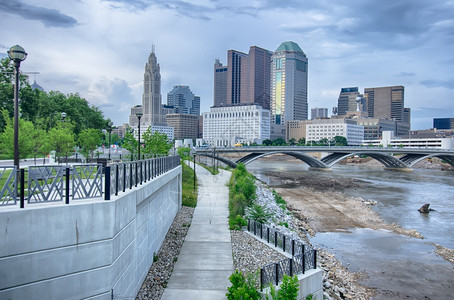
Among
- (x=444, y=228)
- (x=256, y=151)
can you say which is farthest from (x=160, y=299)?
(x=256, y=151)

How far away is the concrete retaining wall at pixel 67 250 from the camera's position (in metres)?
7.05

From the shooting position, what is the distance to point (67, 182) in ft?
26.2

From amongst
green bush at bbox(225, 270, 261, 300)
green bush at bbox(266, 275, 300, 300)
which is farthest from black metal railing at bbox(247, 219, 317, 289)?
green bush at bbox(225, 270, 261, 300)

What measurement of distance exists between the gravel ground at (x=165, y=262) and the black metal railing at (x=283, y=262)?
3.72 m

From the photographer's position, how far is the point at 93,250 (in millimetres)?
8125

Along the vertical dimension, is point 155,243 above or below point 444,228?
above

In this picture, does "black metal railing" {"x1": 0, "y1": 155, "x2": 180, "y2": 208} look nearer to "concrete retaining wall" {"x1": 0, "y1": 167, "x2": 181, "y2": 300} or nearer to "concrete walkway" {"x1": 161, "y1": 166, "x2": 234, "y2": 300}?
"concrete retaining wall" {"x1": 0, "y1": 167, "x2": 181, "y2": 300}

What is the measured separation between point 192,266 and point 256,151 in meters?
68.2

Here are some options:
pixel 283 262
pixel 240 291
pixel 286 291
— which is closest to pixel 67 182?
pixel 240 291

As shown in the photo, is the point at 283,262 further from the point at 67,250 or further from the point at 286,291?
the point at 67,250

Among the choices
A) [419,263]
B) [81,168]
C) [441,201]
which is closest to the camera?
[81,168]

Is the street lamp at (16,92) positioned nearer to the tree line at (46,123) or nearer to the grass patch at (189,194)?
the tree line at (46,123)

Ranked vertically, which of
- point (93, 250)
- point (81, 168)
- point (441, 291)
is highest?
point (81, 168)

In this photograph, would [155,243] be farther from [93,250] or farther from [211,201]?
[211,201]
